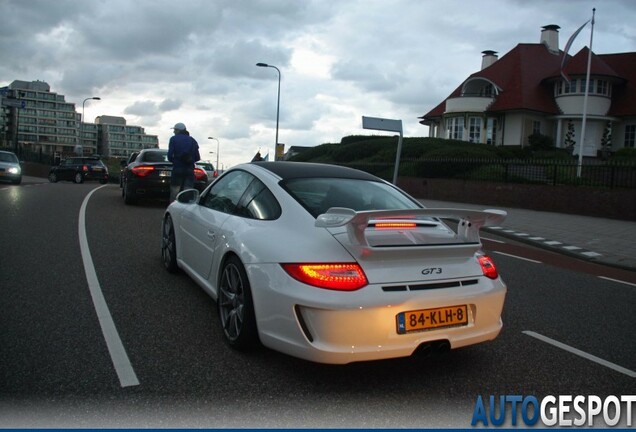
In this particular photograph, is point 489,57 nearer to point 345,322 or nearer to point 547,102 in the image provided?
point 547,102

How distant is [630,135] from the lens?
1473 inches

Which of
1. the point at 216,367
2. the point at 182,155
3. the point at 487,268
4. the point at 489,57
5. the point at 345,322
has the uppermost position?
the point at 489,57

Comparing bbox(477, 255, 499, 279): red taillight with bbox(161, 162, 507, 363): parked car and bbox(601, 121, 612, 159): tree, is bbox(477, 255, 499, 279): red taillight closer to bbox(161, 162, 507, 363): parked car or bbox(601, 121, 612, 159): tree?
bbox(161, 162, 507, 363): parked car

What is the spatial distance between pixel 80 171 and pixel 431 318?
29.6 meters

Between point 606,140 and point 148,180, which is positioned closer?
point 148,180

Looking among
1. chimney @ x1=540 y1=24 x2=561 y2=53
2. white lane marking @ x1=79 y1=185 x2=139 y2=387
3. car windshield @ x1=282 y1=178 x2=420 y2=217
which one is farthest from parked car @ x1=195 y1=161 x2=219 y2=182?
chimney @ x1=540 y1=24 x2=561 y2=53

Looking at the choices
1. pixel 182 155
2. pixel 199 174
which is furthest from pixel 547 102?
pixel 182 155

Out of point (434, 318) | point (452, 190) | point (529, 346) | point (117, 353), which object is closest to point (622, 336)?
point (529, 346)

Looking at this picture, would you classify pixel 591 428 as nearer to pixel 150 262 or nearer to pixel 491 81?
pixel 150 262

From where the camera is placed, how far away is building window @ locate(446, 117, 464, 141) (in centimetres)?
4022

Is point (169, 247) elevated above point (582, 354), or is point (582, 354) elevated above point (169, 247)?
point (169, 247)

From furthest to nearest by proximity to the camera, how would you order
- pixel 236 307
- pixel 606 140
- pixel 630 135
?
pixel 630 135 → pixel 606 140 → pixel 236 307

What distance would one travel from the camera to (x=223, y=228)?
4.34 meters

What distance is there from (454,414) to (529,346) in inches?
61.5
